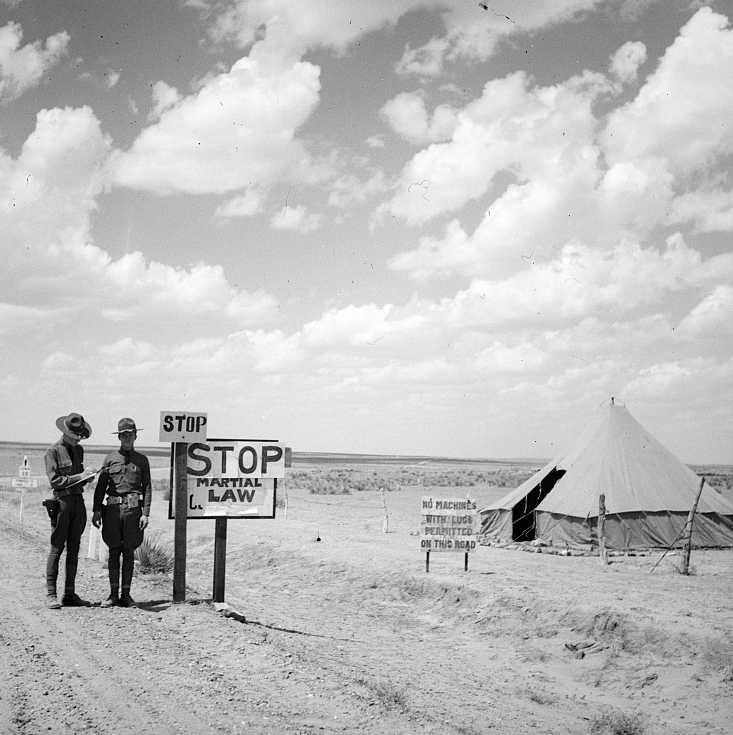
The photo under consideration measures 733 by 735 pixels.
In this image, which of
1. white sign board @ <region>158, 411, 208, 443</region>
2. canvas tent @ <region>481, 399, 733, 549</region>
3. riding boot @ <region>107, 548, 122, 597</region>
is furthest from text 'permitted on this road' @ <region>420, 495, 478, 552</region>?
riding boot @ <region>107, 548, 122, 597</region>

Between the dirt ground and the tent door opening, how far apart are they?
4573mm

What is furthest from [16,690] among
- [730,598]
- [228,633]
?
[730,598]

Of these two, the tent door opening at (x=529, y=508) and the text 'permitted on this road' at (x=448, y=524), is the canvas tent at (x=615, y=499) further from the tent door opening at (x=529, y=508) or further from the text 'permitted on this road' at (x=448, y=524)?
the text 'permitted on this road' at (x=448, y=524)

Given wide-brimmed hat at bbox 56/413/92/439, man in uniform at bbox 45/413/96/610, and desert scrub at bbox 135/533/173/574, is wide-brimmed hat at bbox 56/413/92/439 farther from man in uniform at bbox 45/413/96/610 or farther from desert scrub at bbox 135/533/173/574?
desert scrub at bbox 135/533/173/574

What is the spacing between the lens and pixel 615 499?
19828 millimetres

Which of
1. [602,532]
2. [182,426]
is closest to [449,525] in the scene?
[602,532]

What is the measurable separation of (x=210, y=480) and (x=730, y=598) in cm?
929

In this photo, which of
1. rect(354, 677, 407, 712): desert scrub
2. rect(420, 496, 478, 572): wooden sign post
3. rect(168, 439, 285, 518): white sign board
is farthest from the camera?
rect(420, 496, 478, 572): wooden sign post

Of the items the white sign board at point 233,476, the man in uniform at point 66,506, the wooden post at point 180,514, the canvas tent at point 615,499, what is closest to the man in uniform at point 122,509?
the man in uniform at point 66,506

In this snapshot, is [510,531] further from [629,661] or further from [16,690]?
[16,690]

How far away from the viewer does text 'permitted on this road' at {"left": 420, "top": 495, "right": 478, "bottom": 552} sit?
575 inches

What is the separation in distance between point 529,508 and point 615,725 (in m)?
15.8

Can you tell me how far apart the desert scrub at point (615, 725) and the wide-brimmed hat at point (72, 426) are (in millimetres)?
6777

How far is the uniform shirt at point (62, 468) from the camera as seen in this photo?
8969 mm
